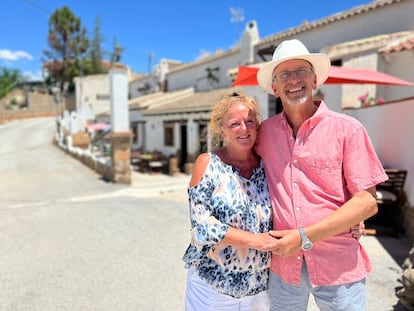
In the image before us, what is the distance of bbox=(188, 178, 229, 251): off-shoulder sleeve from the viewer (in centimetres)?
149

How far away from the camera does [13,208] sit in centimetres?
655

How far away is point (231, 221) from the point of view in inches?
61.1

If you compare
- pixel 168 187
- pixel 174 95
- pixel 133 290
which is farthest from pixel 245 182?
pixel 174 95

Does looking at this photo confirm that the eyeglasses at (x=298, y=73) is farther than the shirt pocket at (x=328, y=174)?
Yes

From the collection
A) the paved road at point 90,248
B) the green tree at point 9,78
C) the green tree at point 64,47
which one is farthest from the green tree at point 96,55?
the paved road at point 90,248

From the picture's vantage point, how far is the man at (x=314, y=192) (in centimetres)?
144

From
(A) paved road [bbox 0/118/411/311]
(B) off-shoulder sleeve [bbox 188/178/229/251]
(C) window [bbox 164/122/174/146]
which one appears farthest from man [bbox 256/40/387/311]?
(C) window [bbox 164/122/174/146]

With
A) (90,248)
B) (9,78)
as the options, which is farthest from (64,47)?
(90,248)

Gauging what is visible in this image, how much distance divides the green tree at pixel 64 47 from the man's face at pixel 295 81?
38447 mm

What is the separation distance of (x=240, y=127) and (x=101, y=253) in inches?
129

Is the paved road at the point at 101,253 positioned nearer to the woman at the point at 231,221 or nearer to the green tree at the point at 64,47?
the woman at the point at 231,221

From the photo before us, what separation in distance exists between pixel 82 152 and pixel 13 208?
8045 millimetres

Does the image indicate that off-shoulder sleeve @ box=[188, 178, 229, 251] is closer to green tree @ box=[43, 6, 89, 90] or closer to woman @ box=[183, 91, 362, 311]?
woman @ box=[183, 91, 362, 311]

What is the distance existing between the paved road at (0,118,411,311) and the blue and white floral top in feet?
4.92
